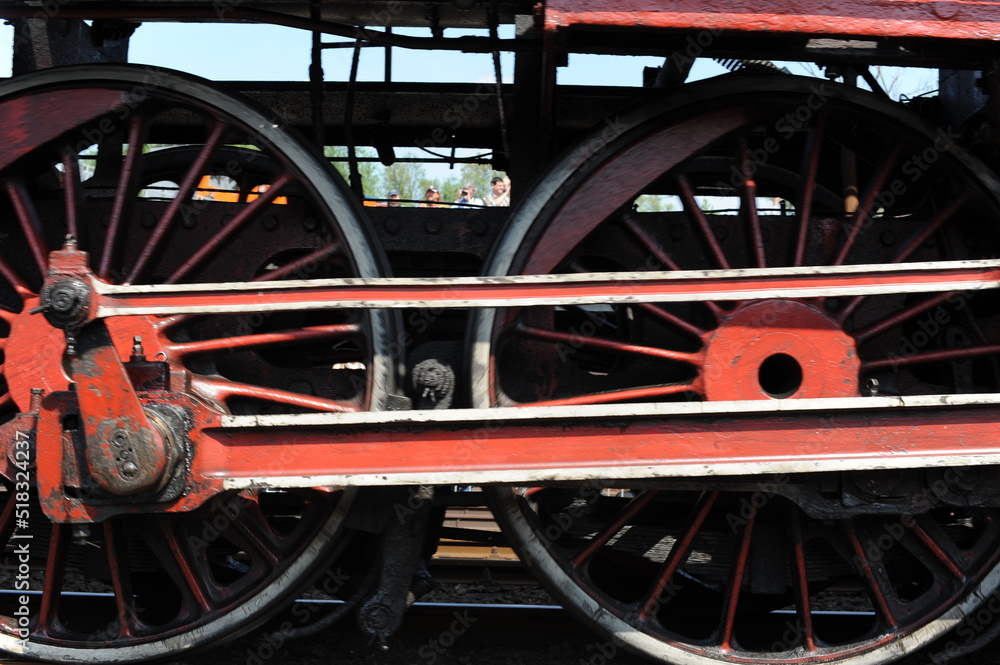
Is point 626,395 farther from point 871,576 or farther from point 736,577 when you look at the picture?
point 871,576

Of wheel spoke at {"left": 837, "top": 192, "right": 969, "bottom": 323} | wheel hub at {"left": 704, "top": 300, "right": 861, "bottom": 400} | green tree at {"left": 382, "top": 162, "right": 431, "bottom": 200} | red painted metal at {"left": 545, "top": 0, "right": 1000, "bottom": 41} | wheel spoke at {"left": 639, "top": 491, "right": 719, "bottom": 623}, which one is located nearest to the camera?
red painted metal at {"left": 545, "top": 0, "right": 1000, "bottom": 41}

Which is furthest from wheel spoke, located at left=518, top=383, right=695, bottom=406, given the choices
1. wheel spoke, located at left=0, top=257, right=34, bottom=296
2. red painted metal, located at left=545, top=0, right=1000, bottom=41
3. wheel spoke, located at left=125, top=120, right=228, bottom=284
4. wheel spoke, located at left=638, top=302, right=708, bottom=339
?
wheel spoke, located at left=0, top=257, right=34, bottom=296

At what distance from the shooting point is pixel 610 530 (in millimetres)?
2678

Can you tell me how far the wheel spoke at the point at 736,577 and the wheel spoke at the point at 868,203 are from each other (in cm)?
85

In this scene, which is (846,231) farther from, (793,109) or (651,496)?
(651,496)

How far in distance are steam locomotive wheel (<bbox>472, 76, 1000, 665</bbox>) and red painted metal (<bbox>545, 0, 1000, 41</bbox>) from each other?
43 cm

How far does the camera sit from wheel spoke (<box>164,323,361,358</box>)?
2559mm

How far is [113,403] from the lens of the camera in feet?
7.35

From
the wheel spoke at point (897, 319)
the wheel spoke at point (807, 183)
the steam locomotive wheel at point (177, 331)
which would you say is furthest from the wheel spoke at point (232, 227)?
the wheel spoke at point (897, 319)

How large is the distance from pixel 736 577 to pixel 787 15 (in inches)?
68.0

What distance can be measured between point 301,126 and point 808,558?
250 cm

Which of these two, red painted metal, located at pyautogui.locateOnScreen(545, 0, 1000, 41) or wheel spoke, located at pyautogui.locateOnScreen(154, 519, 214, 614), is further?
wheel spoke, located at pyautogui.locateOnScreen(154, 519, 214, 614)

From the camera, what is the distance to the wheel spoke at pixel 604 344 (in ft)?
8.39

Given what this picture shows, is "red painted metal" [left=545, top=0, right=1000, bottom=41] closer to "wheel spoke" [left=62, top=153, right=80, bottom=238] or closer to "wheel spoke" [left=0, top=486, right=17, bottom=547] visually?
"wheel spoke" [left=62, top=153, right=80, bottom=238]
